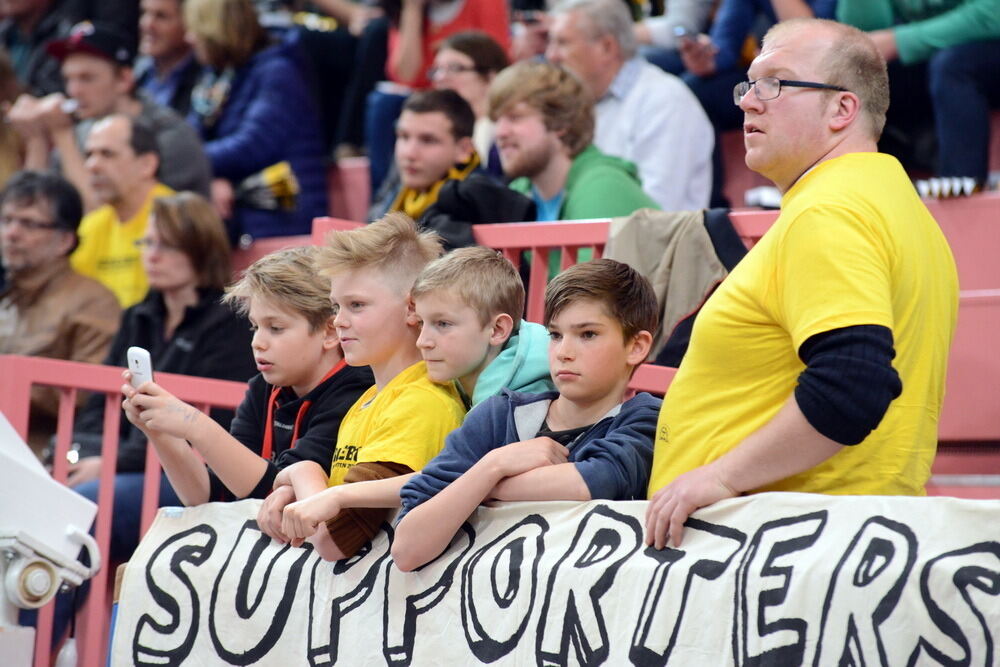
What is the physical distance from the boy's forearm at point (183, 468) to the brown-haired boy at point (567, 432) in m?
0.80

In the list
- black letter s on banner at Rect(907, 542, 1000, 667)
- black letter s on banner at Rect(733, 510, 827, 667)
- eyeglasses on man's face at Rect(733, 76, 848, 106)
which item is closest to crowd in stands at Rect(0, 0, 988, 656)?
eyeglasses on man's face at Rect(733, 76, 848, 106)

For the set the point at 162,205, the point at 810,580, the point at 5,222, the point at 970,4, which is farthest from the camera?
the point at 5,222

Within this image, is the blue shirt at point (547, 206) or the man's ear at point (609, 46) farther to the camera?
the man's ear at point (609, 46)

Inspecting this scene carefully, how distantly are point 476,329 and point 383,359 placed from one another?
0.30m

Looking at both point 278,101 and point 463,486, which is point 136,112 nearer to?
point 278,101

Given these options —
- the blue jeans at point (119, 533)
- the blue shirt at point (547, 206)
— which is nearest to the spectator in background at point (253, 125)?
the blue shirt at point (547, 206)

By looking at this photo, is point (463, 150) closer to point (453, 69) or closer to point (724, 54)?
point (453, 69)

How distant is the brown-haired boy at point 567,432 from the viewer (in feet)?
9.75

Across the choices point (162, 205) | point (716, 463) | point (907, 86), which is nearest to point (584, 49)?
point (907, 86)

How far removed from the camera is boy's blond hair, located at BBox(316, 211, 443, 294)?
350cm

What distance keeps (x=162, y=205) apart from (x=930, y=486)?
2995 millimetres

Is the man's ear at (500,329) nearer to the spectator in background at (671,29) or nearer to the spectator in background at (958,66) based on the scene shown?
the spectator in background at (958,66)

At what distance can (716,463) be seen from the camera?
2.70 m

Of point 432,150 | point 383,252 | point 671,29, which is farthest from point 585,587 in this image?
point 671,29
